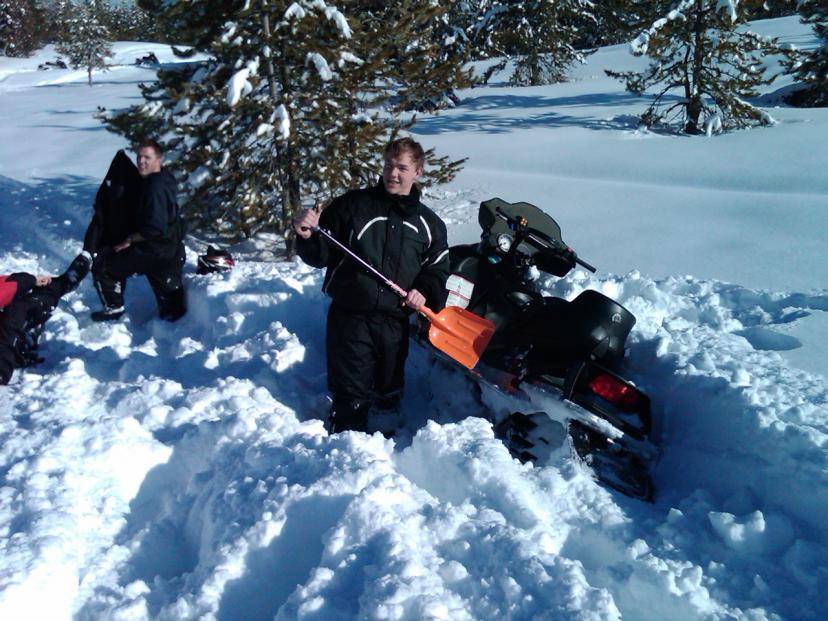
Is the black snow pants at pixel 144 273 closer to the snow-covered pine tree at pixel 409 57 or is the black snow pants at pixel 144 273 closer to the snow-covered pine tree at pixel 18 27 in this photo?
the snow-covered pine tree at pixel 409 57

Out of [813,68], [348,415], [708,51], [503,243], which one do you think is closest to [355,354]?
[348,415]

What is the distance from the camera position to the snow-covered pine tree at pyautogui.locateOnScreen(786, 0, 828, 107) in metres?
16.6

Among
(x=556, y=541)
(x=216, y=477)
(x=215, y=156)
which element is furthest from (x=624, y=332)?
(x=215, y=156)

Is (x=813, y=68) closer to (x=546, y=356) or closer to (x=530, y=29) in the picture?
(x=530, y=29)

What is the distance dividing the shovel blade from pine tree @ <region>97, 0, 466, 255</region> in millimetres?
2932

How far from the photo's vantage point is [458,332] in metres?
3.94

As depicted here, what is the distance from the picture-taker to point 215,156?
6.83 m

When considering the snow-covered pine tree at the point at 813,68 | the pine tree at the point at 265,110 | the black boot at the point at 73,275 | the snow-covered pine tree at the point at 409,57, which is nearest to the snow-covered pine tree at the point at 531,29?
the snow-covered pine tree at the point at 813,68

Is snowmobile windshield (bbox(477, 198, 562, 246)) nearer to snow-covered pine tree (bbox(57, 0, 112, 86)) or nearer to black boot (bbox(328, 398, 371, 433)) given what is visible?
black boot (bbox(328, 398, 371, 433))

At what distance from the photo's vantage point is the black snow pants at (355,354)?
3859 mm

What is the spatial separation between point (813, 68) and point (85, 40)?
44470 millimetres

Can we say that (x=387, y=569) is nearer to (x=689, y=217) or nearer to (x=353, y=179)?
(x=353, y=179)

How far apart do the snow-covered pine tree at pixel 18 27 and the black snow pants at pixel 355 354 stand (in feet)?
222

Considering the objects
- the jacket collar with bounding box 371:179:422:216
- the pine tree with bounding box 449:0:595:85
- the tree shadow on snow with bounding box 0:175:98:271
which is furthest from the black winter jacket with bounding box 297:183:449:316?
the pine tree with bounding box 449:0:595:85
